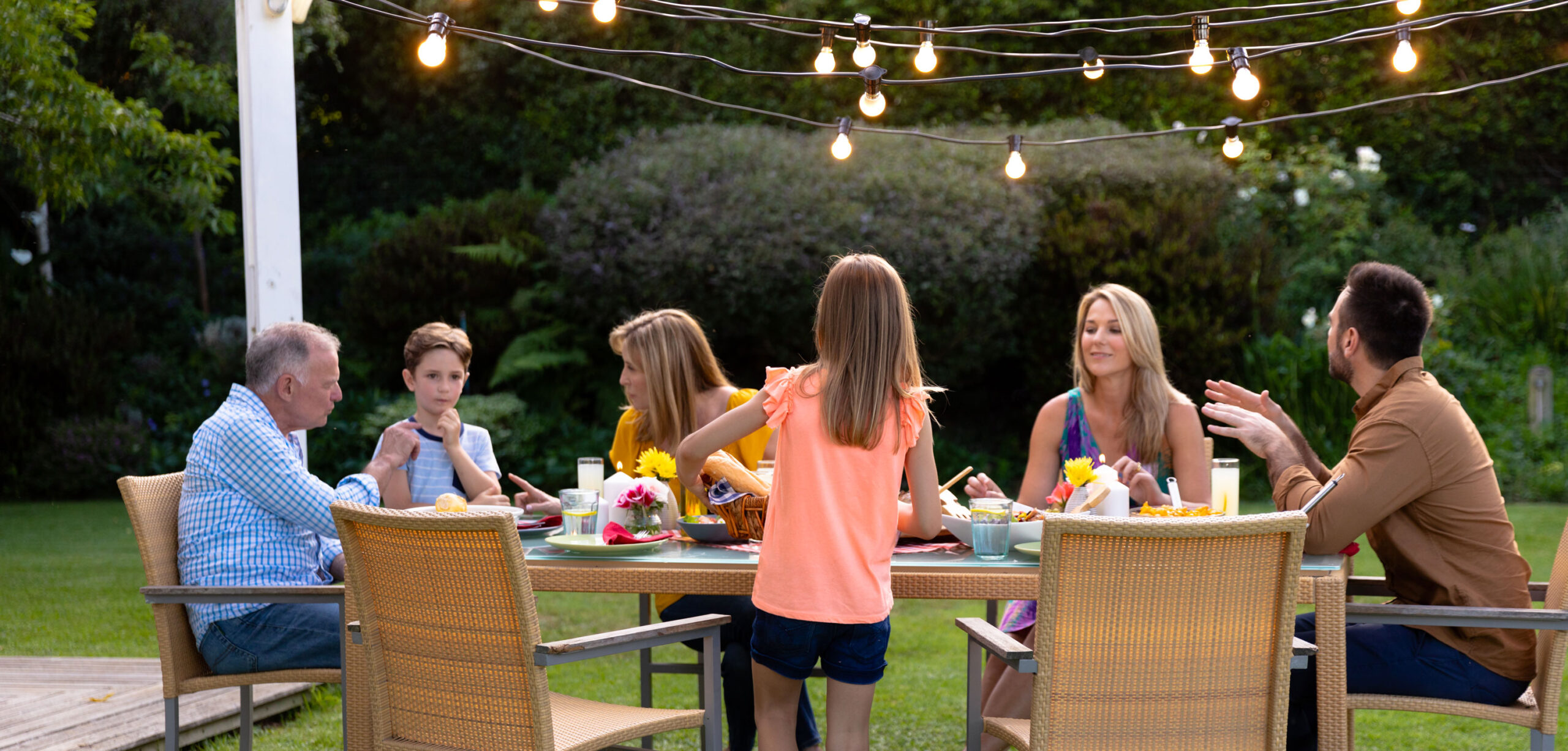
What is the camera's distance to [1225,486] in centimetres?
299

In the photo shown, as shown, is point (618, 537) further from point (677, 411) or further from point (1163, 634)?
point (1163, 634)

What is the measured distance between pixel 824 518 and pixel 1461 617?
4.36 ft

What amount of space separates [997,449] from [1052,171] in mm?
2098

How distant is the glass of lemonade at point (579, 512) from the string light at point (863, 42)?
1.53m

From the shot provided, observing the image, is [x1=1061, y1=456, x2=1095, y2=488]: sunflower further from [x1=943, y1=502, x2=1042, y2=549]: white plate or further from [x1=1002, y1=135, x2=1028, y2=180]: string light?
[x1=1002, y1=135, x2=1028, y2=180]: string light

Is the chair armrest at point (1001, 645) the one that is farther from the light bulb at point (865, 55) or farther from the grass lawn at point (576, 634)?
the light bulb at point (865, 55)

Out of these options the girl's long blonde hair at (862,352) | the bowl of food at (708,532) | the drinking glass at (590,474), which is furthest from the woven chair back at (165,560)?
the girl's long blonde hair at (862,352)

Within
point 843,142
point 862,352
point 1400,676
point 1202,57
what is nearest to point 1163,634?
point 862,352

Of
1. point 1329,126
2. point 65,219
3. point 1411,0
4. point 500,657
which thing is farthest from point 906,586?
point 1329,126

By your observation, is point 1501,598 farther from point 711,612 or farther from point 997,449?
point 997,449

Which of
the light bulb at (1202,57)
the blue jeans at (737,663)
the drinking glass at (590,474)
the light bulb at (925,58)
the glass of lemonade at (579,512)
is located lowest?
the blue jeans at (737,663)

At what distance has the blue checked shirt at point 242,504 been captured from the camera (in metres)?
3.05

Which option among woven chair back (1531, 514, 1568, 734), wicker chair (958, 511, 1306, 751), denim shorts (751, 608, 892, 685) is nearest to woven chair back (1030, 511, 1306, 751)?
wicker chair (958, 511, 1306, 751)

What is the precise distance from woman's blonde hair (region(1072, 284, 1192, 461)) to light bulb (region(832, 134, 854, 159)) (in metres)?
0.95
